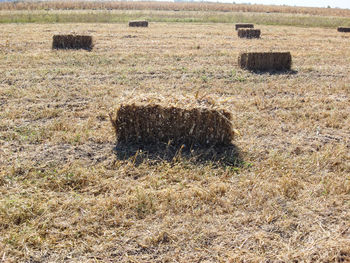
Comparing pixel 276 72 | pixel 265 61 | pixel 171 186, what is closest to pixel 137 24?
pixel 265 61

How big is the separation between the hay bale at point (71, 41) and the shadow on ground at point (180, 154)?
9934mm

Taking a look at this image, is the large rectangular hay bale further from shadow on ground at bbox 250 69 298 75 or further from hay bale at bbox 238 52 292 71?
hay bale at bbox 238 52 292 71

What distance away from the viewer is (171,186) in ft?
14.4

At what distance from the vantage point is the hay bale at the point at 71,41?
13906 mm

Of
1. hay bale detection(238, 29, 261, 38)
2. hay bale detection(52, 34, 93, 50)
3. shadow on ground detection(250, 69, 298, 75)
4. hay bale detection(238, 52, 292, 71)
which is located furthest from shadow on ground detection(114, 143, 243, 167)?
hay bale detection(238, 29, 261, 38)

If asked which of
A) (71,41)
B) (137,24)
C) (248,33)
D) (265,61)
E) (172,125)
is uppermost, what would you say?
(137,24)

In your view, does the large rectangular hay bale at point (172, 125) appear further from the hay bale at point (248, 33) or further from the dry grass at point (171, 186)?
the hay bale at point (248, 33)

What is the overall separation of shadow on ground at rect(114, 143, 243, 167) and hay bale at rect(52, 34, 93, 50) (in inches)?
391

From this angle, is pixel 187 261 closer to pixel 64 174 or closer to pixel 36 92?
pixel 64 174

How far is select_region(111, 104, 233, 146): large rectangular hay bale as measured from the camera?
5.25m

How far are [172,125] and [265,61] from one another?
6748 mm

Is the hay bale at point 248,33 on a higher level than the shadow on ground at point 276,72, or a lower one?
higher

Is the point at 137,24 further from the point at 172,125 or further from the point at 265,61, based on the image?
the point at 172,125

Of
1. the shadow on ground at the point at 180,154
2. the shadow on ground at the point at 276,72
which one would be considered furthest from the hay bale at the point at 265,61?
the shadow on ground at the point at 180,154
